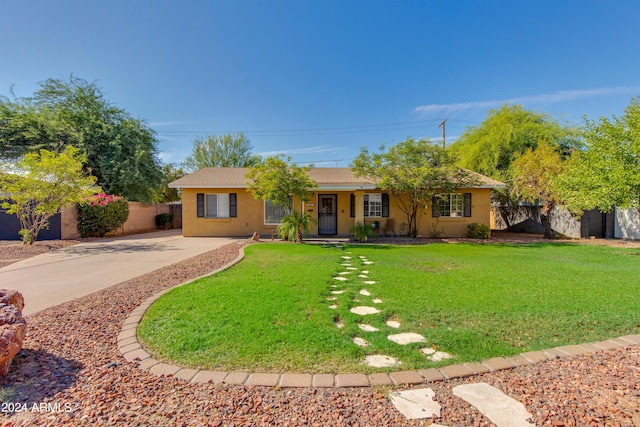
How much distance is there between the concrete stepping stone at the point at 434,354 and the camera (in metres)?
2.85

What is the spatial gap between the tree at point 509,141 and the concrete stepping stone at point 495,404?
16267 mm

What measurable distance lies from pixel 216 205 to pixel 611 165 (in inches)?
644

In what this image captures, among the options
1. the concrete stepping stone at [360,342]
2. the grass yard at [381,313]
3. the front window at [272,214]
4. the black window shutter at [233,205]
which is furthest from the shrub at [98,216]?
the concrete stepping stone at [360,342]

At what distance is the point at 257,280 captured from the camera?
18.7 feet

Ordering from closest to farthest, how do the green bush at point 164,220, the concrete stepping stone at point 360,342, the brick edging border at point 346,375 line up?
the brick edging border at point 346,375
the concrete stepping stone at point 360,342
the green bush at point 164,220

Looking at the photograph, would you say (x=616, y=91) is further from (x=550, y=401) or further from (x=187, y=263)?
(x=187, y=263)

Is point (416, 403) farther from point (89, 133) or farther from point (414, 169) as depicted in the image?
point (89, 133)

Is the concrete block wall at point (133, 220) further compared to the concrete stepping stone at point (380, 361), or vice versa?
the concrete block wall at point (133, 220)

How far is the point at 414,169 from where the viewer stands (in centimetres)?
1177

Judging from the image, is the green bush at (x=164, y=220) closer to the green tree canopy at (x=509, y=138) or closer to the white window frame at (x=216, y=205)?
the white window frame at (x=216, y=205)

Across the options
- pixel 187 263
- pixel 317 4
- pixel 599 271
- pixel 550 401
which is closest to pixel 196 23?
pixel 317 4

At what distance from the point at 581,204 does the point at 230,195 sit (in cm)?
1508

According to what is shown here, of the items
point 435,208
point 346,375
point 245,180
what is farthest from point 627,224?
point 245,180

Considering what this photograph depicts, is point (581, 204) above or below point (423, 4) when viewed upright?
below
